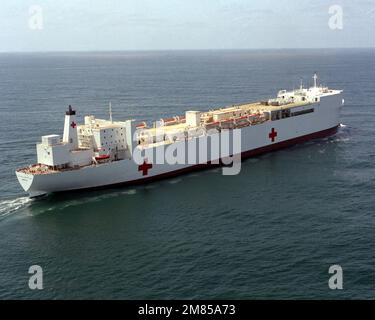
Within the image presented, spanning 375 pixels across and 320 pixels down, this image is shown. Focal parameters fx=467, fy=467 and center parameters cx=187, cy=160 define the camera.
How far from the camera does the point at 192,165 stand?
2567 centimetres

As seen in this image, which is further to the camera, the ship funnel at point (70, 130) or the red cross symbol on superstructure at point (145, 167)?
the red cross symbol on superstructure at point (145, 167)

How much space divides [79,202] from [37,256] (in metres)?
5.26

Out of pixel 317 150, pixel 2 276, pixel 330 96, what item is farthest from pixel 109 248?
pixel 330 96

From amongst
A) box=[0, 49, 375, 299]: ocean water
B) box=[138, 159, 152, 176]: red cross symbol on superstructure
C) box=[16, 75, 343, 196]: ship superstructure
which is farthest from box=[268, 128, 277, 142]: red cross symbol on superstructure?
box=[138, 159, 152, 176]: red cross symbol on superstructure

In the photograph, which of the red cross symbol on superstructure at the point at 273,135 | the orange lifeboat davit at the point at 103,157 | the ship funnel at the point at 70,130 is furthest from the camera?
the red cross symbol on superstructure at the point at 273,135

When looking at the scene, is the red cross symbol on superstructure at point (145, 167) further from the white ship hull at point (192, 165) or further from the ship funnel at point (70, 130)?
the ship funnel at point (70, 130)

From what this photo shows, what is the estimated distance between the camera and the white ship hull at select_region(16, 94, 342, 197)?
69.2ft

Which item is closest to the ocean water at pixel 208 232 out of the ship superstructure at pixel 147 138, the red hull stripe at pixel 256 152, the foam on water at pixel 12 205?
the foam on water at pixel 12 205

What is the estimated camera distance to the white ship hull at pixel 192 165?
21.1 meters

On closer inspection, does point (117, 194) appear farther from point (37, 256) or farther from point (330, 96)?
point (330, 96)

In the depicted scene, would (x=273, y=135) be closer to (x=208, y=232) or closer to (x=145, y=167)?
(x=145, y=167)

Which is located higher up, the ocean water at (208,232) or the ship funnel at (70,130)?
the ship funnel at (70,130)

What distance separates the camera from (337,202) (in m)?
20.0

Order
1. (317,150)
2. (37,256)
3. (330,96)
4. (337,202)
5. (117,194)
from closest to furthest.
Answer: (37,256), (337,202), (117,194), (317,150), (330,96)
